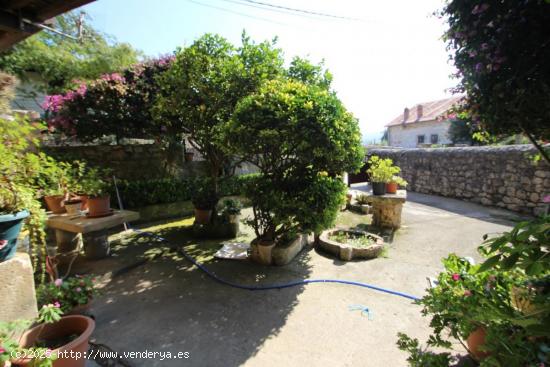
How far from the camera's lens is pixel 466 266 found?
2207mm

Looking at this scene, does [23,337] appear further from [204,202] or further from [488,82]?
[204,202]

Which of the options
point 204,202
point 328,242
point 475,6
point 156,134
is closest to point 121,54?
point 156,134

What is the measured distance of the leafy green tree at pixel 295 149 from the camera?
3135 mm

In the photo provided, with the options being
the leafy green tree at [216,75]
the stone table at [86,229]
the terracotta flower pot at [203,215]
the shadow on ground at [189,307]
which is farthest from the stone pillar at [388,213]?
the stone table at [86,229]

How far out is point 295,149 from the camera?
3.42m

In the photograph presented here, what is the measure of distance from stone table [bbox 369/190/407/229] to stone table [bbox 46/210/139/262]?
16.4 feet

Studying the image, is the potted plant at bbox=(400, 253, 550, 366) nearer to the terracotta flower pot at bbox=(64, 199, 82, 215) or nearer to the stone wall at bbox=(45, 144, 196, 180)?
the terracotta flower pot at bbox=(64, 199, 82, 215)

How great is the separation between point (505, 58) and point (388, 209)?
465 cm

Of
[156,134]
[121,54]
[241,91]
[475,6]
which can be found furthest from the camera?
[121,54]

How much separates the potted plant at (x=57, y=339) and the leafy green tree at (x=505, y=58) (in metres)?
3.31

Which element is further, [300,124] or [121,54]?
[121,54]

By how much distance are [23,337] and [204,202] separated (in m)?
4.16

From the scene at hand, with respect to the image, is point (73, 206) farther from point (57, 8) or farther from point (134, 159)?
point (134, 159)

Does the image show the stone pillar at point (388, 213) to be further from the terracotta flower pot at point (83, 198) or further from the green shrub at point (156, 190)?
the terracotta flower pot at point (83, 198)
